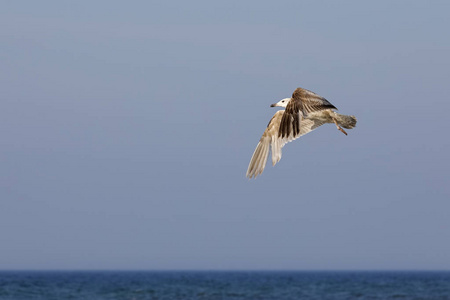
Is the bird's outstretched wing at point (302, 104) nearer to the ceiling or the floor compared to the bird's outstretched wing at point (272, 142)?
nearer to the floor

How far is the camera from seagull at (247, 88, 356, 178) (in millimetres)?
9539

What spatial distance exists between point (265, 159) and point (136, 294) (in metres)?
28.8

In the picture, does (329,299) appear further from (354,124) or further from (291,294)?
(354,124)

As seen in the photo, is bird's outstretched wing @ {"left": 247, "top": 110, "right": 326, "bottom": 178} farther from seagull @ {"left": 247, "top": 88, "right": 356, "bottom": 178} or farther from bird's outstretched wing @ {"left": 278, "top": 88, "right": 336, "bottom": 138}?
bird's outstretched wing @ {"left": 278, "top": 88, "right": 336, "bottom": 138}

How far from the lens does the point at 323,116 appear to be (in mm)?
11094

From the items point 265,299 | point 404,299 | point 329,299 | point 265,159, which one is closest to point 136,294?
point 265,299

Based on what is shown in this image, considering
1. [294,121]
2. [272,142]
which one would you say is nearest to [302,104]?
[294,121]

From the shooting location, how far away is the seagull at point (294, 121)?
9539 millimetres

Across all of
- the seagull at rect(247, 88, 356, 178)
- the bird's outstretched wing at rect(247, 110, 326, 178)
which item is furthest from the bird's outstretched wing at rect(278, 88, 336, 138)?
the bird's outstretched wing at rect(247, 110, 326, 178)

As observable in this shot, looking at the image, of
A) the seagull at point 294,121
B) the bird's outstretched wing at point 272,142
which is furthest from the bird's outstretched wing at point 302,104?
Result: the bird's outstretched wing at point 272,142

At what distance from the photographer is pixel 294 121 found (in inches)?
379

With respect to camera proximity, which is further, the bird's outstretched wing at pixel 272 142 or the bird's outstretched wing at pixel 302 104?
the bird's outstretched wing at pixel 272 142

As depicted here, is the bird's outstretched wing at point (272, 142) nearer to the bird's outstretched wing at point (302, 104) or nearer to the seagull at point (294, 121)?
the seagull at point (294, 121)

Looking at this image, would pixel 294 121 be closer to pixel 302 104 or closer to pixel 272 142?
pixel 302 104
